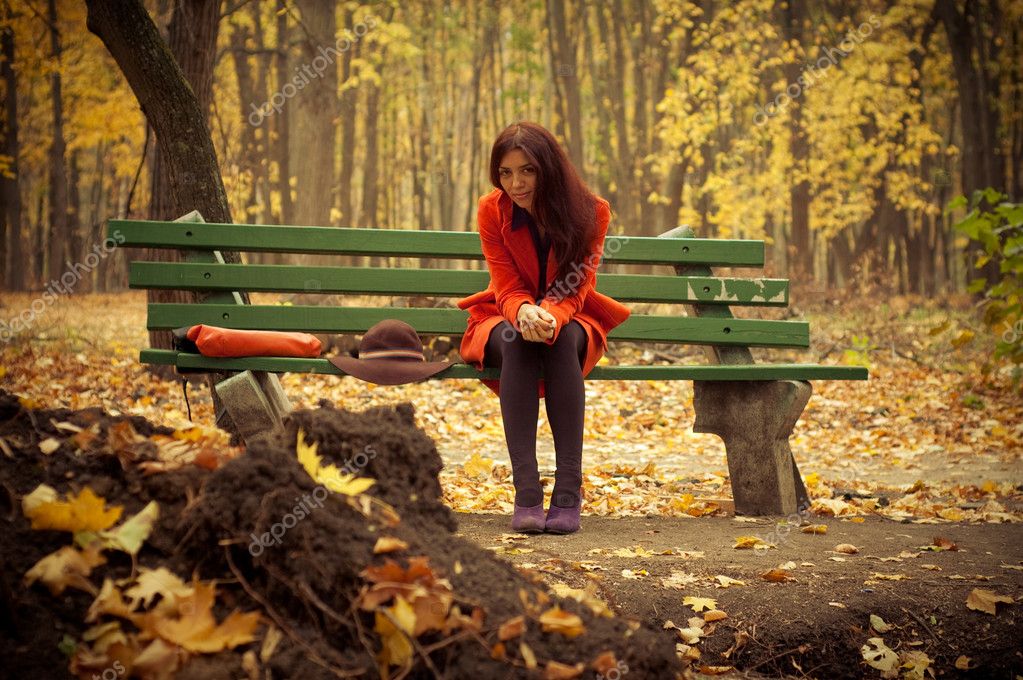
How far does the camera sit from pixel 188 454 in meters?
2.47

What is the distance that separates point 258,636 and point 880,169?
18974mm

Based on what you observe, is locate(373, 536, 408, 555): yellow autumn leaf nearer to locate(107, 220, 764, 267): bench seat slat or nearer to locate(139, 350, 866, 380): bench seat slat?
locate(139, 350, 866, 380): bench seat slat

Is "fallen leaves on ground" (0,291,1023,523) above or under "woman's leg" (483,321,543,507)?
under

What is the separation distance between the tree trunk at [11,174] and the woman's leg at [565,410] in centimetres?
1449

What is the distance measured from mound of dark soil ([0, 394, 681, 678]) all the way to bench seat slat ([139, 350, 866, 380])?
55.6 inches

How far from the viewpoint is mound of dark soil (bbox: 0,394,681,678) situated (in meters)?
→ 1.86

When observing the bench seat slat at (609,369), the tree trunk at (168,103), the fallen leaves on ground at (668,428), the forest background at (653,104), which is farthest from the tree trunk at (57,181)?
the bench seat slat at (609,369)

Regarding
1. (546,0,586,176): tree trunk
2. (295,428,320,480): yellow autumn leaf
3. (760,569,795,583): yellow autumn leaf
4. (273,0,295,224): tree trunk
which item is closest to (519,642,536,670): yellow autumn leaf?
(295,428,320,480): yellow autumn leaf

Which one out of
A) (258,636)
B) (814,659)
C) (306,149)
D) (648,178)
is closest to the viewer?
(258,636)

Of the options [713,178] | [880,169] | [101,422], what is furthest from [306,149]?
[101,422]

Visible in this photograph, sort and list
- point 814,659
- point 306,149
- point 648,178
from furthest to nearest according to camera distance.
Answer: point 648,178, point 306,149, point 814,659

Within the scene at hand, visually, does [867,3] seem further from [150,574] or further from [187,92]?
[150,574]

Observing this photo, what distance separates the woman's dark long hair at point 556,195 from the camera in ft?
12.5

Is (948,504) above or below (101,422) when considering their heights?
below
